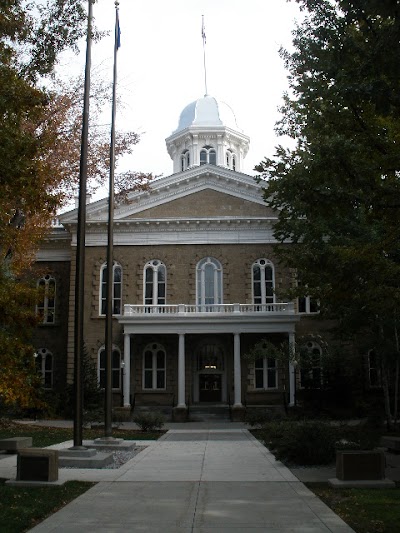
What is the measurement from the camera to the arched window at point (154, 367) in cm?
3550

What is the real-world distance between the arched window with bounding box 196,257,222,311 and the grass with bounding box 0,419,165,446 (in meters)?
11.6

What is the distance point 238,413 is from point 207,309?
20.4ft

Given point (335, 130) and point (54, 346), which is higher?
point (335, 130)

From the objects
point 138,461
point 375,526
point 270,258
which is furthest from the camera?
point 270,258

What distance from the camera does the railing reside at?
113 ft

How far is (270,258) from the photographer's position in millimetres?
36531

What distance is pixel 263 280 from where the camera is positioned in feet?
120

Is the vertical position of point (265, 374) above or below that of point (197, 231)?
below

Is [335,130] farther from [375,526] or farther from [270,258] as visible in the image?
[270,258]

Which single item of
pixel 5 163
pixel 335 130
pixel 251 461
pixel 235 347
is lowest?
pixel 251 461

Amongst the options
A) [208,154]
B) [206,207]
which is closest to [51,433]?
[206,207]

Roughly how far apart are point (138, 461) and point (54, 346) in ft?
77.6

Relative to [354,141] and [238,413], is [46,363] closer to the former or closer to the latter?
[238,413]

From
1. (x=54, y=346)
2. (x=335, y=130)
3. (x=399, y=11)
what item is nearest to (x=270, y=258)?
(x=54, y=346)
